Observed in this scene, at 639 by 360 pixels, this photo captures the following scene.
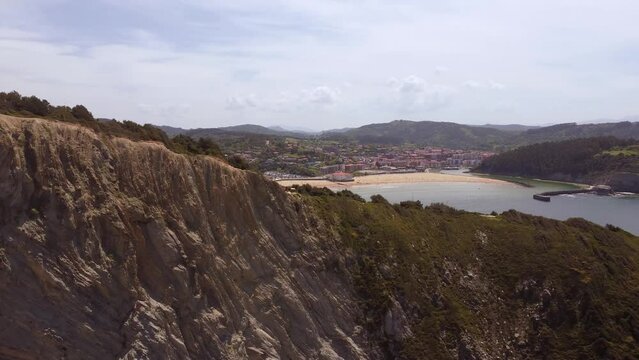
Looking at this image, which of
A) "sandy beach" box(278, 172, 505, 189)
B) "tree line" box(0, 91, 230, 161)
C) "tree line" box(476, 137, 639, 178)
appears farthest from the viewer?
"tree line" box(476, 137, 639, 178)

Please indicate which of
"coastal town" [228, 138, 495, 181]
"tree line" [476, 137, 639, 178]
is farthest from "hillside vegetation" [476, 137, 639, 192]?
"coastal town" [228, 138, 495, 181]

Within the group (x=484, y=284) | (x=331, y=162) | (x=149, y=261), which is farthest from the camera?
(x=331, y=162)

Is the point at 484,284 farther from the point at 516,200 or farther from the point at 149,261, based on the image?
the point at 516,200

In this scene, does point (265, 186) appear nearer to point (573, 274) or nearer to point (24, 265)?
point (24, 265)

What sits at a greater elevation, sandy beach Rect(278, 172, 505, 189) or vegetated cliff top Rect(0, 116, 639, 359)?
vegetated cliff top Rect(0, 116, 639, 359)

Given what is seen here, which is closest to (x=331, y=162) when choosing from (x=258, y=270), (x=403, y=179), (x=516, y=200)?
(x=403, y=179)

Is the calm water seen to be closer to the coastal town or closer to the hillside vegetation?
the hillside vegetation

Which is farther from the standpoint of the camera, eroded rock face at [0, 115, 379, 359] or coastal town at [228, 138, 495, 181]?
coastal town at [228, 138, 495, 181]
